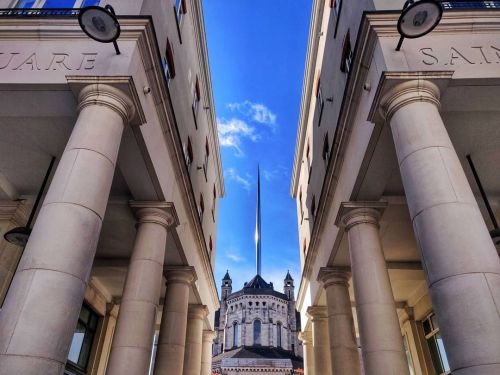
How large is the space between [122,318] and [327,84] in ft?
44.2

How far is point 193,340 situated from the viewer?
2212 centimetres


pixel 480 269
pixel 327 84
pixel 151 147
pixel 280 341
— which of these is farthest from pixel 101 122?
pixel 280 341

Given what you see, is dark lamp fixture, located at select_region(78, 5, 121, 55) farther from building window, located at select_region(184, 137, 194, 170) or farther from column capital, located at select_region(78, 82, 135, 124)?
building window, located at select_region(184, 137, 194, 170)

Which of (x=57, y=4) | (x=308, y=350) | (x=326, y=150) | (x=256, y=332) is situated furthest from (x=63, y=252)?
(x=256, y=332)

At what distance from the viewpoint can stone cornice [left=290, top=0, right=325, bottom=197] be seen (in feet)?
66.0

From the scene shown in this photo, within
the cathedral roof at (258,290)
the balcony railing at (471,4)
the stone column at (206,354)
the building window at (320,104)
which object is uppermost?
the cathedral roof at (258,290)

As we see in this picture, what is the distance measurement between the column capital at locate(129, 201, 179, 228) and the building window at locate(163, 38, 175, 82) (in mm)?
4993

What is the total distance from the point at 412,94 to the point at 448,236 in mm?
3910

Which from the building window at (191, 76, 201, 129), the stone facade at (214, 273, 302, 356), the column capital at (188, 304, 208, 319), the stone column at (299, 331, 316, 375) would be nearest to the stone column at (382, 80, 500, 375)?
the building window at (191, 76, 201, 129)

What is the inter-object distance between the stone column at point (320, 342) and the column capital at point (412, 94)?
1568cm

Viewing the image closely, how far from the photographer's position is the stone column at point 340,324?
53.6 feet

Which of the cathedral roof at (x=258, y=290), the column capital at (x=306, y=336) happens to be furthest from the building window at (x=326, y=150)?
the cathedral roof at (x=258, y=290)

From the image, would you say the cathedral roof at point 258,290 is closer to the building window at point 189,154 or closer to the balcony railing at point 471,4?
the building window at point 189,154

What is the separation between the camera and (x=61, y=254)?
734cm
